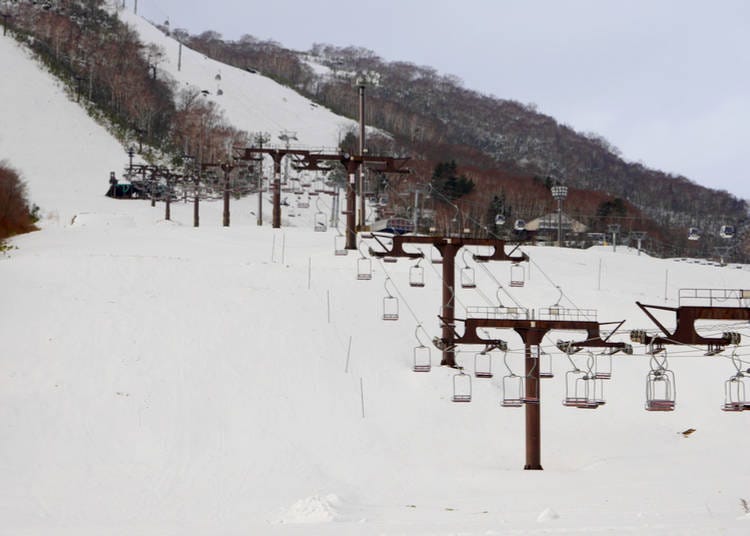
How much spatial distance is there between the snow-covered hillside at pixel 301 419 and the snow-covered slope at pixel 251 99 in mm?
108319

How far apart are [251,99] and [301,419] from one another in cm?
14553

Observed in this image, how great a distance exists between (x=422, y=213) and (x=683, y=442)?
71844 millimetres

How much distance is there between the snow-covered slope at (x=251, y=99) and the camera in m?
153

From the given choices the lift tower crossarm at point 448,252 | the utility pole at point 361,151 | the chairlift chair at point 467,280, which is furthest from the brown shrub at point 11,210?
the lift tower crossarm at point 448,252

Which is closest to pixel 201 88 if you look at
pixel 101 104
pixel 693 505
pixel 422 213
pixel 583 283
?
pixel 101 104

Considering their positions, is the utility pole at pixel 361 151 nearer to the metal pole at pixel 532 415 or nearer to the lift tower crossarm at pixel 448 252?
the lift tower crossarm at pixel 448 252

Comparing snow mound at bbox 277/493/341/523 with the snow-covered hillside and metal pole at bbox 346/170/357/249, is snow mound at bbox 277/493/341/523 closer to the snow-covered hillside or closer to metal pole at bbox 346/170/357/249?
the snow-covered hillside

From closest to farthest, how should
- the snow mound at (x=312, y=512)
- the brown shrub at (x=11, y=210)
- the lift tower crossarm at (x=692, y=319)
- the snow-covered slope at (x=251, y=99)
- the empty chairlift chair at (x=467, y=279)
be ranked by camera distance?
1. the snow mound at (x=312, y=512)
2. the lift tower crossarm at (x=692, y=319)
3. the empty chairlift chair at (x=467, y=279)
4. the brown shrub at (x=11, y=210)
5. the snow-covered slope at (x=251, y=99)

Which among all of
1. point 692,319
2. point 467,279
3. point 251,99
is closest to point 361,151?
point 467,279

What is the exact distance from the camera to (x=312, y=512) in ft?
54.4

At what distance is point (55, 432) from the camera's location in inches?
925

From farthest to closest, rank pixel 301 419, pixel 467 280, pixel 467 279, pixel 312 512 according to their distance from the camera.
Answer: pixel 467 280 < pixel 467 279 < pixel 301 419 < pixel 312 512

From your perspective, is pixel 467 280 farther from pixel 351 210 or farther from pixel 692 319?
pixel 692 319

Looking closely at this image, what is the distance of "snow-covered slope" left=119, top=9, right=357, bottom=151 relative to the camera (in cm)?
15275
